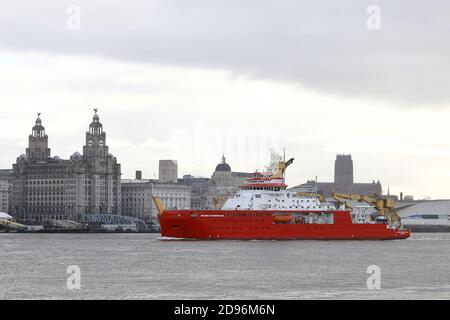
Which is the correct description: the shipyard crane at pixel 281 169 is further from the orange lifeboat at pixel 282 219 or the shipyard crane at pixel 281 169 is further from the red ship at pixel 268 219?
the orange lifeboat at pixel 282 219

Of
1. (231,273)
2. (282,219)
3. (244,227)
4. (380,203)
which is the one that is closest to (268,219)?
(282,219)

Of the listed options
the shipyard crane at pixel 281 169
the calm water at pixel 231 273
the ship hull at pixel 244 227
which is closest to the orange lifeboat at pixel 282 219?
the ship hull at pixel 244 227

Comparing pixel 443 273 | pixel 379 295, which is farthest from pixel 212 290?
pixel 443 273

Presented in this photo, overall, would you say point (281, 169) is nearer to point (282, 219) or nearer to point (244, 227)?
point (282, 219)

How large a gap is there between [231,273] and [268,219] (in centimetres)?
4633

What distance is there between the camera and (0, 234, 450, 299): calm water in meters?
52.4

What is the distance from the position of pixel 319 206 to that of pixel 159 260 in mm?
38703

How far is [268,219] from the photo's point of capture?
4373 inches

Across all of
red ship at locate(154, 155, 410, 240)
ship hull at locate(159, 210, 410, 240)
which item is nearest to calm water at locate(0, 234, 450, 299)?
ship hull at locate(159, 210, 410, 240)

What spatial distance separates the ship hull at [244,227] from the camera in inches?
4338

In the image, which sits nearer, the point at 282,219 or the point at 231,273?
the point at 231,273

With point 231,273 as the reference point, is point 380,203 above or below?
above

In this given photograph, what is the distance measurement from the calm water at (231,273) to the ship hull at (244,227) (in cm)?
1228
